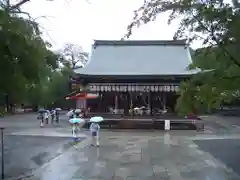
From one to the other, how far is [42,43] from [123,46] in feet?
121

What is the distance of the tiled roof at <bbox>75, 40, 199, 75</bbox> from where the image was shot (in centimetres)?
3794

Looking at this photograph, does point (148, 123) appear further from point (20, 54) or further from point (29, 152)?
point (20, 54)

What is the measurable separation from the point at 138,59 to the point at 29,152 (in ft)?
82.2

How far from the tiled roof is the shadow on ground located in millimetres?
14482

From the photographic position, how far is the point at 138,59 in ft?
138

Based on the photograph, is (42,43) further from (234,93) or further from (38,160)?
(38,160)

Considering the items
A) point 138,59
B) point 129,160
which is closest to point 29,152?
point 129,160

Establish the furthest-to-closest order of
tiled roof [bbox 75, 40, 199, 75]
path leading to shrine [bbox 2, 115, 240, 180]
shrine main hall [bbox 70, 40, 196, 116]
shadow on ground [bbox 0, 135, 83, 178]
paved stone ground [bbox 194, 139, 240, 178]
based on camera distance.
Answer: tiled roof [bbox 75, 40, 199, 75] < shrine main hall [bbox 70, 40, 196, 116] < paved stone ground [bbox 194, 139, 240, 178] < shadow on ground [bbox 0, 135, 83, 178] < path leading to shrine [bbox 2, 115, 240, 180]

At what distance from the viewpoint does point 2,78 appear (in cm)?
771

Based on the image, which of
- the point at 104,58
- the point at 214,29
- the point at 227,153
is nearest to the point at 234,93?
the point at 214,29

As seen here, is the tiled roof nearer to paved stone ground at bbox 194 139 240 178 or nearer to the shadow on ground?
the shadow on ground

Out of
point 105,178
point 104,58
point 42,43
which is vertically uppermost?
point 104,58

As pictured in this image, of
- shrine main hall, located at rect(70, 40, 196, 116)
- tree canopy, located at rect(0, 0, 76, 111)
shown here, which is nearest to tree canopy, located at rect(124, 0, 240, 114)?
tree canopy, located at rect(0, 0, 76, 111)

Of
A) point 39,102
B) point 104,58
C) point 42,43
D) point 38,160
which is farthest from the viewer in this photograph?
point 39,102
